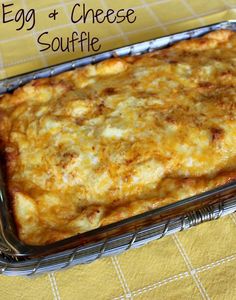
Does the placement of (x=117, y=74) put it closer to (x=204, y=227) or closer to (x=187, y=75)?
(x=187, y=75)

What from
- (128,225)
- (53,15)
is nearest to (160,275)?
(128,225)

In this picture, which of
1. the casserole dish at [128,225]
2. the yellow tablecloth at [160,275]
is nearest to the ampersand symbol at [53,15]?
the casserole dish at [128,225]

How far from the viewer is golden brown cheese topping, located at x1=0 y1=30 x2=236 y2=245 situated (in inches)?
57.5

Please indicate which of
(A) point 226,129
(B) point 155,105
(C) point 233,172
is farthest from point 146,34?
(C) point 233,172

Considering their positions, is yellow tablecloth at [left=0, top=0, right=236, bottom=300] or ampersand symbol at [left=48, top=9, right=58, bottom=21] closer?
yellow tablecloth at [left=0, top=0, right=236, bottom=300]

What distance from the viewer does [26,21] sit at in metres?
2.62

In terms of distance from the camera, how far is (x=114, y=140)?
160 cm

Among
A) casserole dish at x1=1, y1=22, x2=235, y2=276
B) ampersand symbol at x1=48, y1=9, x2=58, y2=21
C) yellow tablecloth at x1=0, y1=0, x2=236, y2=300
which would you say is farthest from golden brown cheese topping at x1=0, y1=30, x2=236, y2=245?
ampersand symbol at x1=48, y1=9, x2=58, y2=21

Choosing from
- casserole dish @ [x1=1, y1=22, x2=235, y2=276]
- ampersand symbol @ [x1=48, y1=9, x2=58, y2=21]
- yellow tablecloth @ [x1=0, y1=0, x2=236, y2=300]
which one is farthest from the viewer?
ampersand symbol @ [x1=48, y1=9, x2=58, y2=21]

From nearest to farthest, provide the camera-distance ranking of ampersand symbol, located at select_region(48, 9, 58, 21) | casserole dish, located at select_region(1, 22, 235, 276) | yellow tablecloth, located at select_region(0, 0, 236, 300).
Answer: casserole dish, located at select_region(1, 22, 235, 276) < yellow tablecloth, located at select_region(0, 0, 236, 300) < ampersand symbol, located at select_region(48, 9, 58, 21)

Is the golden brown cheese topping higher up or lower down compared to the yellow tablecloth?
higher up

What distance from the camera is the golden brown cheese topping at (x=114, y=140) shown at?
146cm

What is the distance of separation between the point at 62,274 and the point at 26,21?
1.80 m

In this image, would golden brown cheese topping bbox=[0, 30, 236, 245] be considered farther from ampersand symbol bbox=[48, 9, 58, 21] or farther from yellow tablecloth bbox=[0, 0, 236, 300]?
ampersand symbol bbox=[48, 9, 58, 21]
